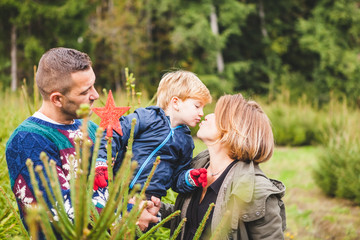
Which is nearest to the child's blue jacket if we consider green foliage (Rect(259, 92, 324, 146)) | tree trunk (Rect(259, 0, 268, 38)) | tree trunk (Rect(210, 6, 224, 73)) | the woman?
the woman

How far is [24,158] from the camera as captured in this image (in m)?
1.50

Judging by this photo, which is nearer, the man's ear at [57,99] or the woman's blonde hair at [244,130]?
the man's ear at [57,99]

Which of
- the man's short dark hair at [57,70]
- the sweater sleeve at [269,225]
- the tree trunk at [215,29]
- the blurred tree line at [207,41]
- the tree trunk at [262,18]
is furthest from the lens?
the tree trunk at [262,18]

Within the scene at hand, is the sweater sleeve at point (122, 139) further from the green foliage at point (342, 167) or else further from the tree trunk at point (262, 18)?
the tree trunk at point (262, 18)

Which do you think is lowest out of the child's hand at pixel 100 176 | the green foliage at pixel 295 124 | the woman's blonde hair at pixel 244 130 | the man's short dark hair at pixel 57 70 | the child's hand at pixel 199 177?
the green foliage at pixel 295 124

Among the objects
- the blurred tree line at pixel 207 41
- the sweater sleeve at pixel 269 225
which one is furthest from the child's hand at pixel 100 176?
the blurred tree line at pixel 207 41

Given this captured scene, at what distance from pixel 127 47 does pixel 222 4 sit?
261 inches

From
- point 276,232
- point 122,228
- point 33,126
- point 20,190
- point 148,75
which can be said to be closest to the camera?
point 122,228

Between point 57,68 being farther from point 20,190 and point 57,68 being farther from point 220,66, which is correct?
point 220,66

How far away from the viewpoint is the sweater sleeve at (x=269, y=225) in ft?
5.96

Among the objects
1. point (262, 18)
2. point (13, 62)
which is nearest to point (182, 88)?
point (13, 62)

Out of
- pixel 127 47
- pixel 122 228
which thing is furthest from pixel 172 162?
pixel 127 47

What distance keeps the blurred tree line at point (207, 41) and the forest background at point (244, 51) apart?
2.4 inches

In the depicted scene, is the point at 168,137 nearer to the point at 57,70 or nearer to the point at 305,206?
the point at 57,70
